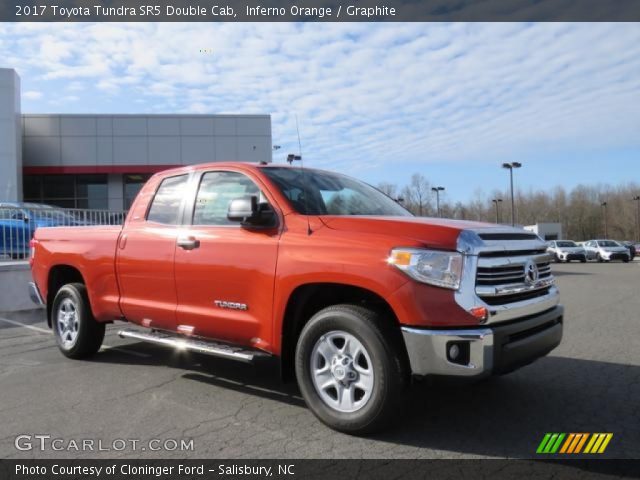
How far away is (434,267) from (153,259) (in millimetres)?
2862

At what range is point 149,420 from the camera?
13.6 ft

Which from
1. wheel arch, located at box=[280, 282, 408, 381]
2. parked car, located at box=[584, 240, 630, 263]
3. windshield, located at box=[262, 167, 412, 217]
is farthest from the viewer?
parked car, located at box=[584, 240, 630, 263]

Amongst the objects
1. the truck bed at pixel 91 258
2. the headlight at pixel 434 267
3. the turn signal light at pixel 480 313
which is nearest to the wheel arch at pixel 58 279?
the truck bed at pixel 91 258

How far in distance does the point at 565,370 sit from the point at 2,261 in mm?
10060

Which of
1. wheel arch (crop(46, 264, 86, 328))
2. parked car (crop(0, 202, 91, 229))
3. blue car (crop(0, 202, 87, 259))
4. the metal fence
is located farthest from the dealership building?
wheel arch (crop(46, 264, 86, 328))

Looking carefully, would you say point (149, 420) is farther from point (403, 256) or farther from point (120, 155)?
point (120, 155)

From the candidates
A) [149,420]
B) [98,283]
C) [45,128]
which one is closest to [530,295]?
[149,420]

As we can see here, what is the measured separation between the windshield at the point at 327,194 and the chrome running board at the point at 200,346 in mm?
1230

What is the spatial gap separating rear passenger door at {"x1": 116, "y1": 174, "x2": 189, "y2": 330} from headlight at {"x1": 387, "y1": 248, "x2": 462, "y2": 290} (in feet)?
7.94

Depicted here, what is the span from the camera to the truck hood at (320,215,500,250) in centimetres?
356

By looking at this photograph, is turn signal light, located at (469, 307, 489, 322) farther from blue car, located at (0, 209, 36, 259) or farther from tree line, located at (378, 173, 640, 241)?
tree line, located at (378, 173, 640, 241)

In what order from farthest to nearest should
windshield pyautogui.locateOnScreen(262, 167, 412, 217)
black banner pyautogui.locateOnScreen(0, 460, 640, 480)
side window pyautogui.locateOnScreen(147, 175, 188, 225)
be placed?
side window pyautogui.locateOnScreen(147, 175, 188, 225)
windshield pyautogui.locateOnScreen(262, 167, 412, 217)
black banner pyautogui.locateOnScreen(0, 460, 640, 480)

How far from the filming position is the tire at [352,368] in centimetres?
354

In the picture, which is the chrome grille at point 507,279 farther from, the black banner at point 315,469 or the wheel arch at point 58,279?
the wheel arch at point 58,279
